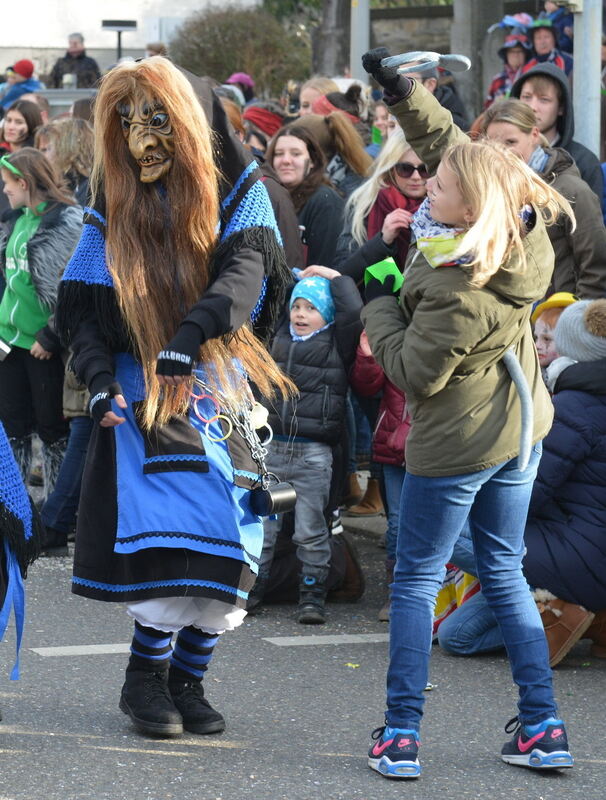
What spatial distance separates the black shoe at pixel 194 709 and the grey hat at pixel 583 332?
6.40ft

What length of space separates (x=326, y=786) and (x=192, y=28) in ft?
63.7

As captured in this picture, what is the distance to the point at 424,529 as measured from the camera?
3930 mm

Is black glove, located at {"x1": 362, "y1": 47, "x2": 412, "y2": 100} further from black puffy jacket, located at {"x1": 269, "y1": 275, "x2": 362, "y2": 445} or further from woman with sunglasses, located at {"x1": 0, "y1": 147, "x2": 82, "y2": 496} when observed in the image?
woman with sunglasses, located at {"x1": 0, "y1": 147, "x2": 82, "y2": 496}

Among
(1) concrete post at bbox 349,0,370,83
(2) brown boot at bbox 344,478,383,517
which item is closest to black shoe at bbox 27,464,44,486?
(2) brown boot at bbox 344,478,383,517

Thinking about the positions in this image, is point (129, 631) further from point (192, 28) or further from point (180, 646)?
point (192, 28)

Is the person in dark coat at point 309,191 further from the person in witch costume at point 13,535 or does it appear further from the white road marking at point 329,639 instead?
the person in witch costume at point 13,535

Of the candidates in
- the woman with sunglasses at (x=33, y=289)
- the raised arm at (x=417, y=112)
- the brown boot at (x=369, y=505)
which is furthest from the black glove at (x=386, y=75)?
the brown boot at (x=369, y=505)

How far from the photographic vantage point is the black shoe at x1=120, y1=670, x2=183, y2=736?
4141 millimetres

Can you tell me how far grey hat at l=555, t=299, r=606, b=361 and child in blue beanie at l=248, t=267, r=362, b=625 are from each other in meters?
1.00

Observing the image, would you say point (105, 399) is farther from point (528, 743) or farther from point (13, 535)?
point (528, 743)

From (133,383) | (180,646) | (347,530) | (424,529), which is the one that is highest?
(133,383)

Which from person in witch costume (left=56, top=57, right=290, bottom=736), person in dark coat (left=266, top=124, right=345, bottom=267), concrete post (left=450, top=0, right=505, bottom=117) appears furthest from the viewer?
concrete post (left=450, top=0, right=505, bottom=117)

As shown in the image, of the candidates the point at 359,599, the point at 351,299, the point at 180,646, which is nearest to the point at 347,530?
the point at 359,599

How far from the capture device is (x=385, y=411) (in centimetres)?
611
